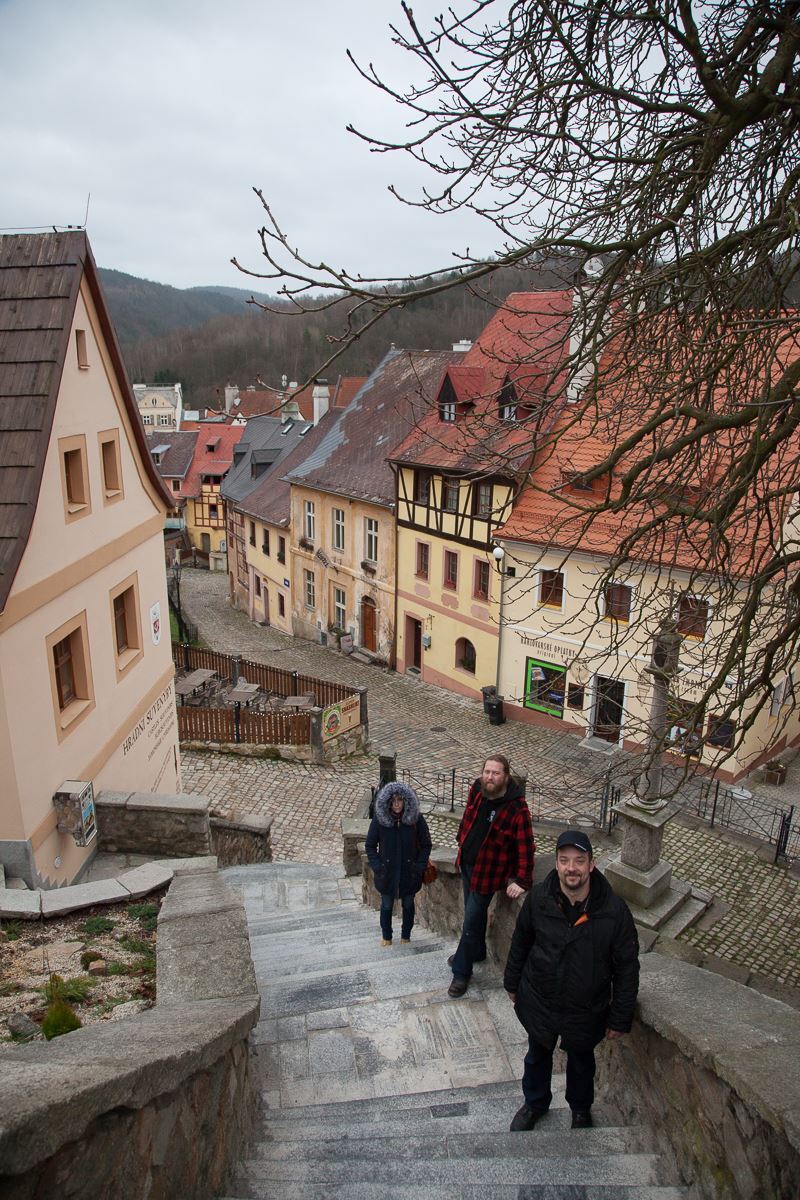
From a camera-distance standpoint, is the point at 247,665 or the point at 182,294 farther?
the point at 182,294

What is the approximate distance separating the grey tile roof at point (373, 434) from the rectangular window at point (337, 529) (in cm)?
96

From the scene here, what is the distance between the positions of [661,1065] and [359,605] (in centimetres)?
2539

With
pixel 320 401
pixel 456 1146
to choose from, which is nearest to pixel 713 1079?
pixel 456 1146

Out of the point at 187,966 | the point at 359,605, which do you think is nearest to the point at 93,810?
the point at 187,966

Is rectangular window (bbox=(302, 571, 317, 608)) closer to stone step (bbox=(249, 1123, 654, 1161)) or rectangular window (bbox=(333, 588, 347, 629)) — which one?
rectangular window (bbox=(333, 588, 347, 629))

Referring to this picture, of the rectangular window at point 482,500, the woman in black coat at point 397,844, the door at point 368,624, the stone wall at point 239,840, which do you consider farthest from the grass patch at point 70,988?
the door at point 368,624

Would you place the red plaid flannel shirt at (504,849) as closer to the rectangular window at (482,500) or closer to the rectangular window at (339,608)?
the rectangular window at (482,500)

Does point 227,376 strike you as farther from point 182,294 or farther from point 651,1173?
point 651,1173

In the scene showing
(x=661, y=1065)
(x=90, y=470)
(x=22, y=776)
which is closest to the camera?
(x=661, y=1065)

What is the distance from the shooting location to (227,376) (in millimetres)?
110750

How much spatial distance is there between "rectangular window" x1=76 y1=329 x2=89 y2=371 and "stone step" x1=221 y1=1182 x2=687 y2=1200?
27.2 feet

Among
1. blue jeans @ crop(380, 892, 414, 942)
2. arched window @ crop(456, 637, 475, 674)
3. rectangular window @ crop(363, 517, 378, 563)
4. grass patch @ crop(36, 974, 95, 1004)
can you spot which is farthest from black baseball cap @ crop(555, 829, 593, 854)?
rectangular window @ crop(363, 517, 378, 563)

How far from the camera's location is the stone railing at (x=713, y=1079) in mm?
2951

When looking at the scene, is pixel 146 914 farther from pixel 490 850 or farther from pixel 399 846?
pixel 490 850
